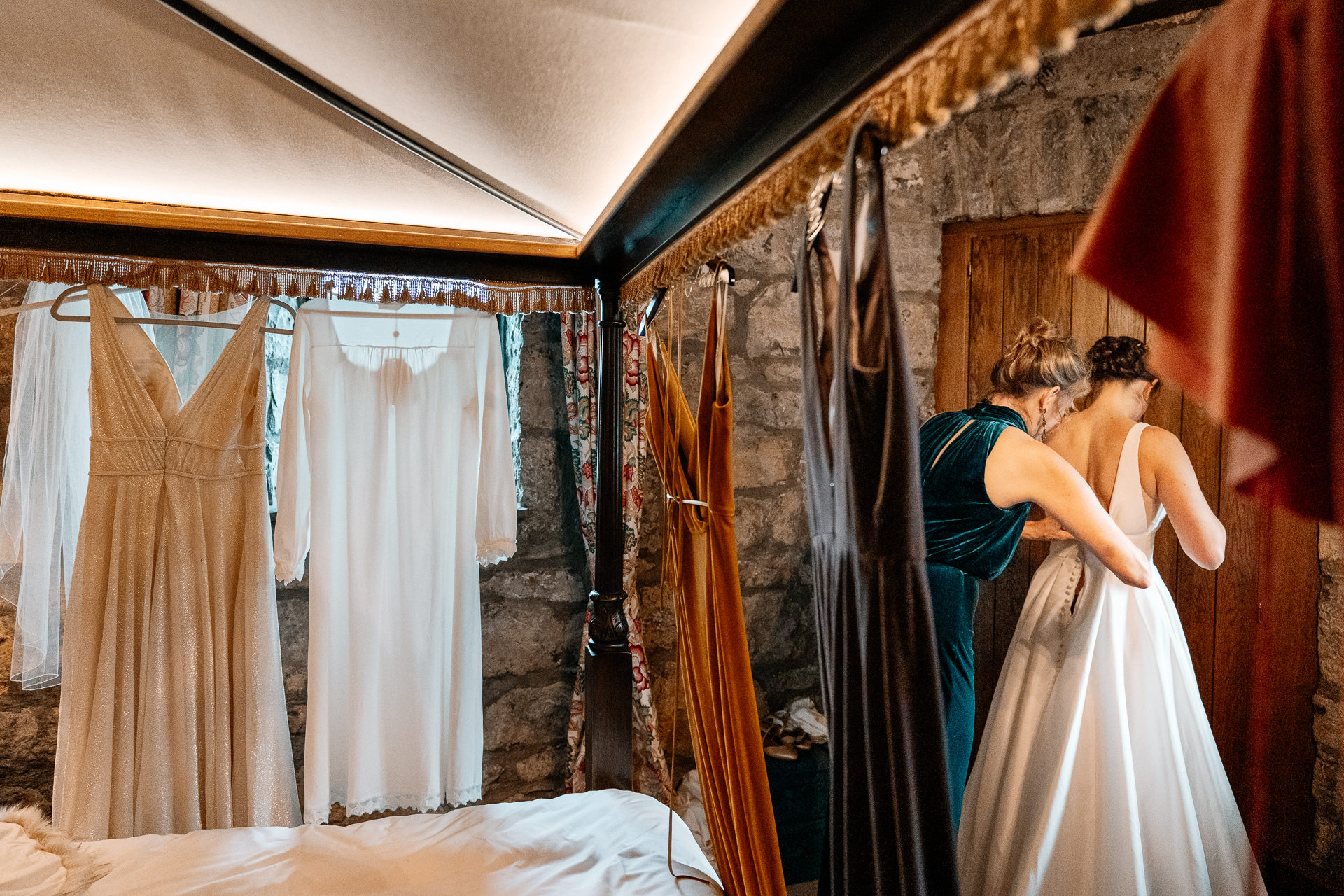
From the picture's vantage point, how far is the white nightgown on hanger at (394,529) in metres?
1.87

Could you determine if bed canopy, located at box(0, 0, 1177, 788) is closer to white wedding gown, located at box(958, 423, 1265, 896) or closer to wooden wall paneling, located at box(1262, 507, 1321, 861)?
white wedding gown, located at box(958, 423, 1265, 896)

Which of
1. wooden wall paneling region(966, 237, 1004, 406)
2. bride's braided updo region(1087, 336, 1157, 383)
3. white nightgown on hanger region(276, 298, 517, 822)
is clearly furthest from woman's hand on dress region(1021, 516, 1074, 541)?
white nightgown on hanger region(276, 298, 517, 822)

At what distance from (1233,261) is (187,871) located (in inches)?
66.5

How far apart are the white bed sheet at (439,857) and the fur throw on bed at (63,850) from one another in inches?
0.9

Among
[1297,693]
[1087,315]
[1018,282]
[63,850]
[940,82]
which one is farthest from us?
[1018,282]

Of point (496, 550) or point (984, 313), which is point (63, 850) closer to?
point (496, 550)

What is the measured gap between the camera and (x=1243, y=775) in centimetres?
215

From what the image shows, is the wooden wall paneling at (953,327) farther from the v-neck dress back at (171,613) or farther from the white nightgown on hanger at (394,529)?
the v-neck dress back at (171,613)

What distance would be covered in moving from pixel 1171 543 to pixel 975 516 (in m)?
0.96

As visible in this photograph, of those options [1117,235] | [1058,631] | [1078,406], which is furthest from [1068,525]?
[1117,235]

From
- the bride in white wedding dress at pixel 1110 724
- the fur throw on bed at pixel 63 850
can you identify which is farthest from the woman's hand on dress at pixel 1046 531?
the fur throw on bed at pixel 63 850

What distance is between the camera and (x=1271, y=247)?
33 centimetres

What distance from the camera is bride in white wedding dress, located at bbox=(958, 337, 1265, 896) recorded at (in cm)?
169

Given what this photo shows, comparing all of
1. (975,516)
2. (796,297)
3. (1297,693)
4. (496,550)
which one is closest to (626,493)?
(496,550)
